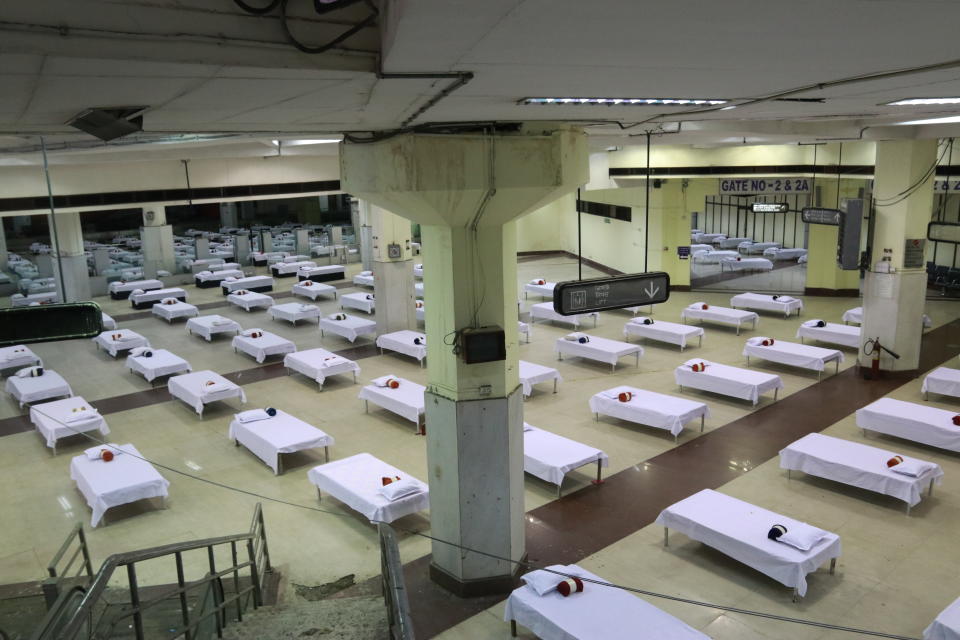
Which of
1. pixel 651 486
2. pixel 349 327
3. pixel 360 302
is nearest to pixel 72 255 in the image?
pixel 360 302

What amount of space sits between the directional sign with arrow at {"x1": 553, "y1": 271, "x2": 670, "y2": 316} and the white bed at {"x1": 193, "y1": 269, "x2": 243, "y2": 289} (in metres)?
20.8

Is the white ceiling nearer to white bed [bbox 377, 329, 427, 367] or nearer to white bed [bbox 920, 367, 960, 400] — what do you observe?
white bed [bbox 920, 367, 960, 400]

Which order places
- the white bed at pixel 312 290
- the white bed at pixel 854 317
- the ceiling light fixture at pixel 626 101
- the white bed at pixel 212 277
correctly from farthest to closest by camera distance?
1. the white bed at pixel 212 277
2. the white bed at pixel 312 290
3. the white bed at pixel 854 317
4. the ceiling light fixture at pixel 626 101

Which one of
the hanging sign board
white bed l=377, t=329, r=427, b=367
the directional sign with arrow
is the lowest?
white bed l=377, t=329, r=427, b=367

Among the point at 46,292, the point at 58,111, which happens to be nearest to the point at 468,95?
the point at 58,111

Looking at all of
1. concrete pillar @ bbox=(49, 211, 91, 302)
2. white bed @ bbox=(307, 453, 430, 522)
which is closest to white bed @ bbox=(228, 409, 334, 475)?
white bed @ bbox=(307, 453, 430, 522)

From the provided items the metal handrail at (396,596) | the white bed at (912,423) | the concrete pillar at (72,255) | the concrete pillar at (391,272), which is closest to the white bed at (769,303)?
the white bed at (912,423)

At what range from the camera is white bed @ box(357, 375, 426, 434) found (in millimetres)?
11812

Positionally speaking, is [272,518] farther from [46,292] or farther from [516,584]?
[46,292]

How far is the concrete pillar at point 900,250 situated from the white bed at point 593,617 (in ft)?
31.4

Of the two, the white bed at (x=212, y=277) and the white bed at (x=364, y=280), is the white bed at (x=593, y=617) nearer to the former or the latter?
the white bed at (x=364, y=280)

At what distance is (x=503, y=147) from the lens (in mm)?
6316

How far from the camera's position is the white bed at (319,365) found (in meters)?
14.0

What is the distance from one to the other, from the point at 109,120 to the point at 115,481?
6.76 m
